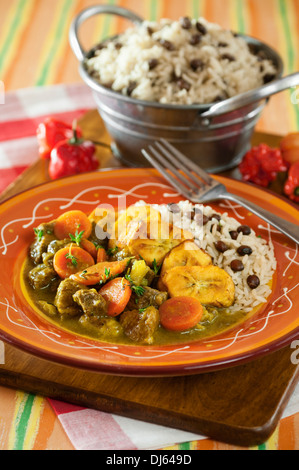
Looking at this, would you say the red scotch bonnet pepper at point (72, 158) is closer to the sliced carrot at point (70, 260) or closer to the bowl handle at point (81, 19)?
the bowl handle at point (81, 19)

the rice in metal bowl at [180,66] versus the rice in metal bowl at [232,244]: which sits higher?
the rice in metal bowl at [180,66]

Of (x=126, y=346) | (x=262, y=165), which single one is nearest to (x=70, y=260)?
(x=126, y=346)

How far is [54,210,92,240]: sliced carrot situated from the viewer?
132 inches

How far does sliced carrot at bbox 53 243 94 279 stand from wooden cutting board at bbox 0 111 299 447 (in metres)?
0.46

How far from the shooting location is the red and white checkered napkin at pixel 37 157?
2576mm

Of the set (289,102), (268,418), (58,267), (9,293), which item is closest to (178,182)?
(58,267)

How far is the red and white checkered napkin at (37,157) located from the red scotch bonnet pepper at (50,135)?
0.54 ft

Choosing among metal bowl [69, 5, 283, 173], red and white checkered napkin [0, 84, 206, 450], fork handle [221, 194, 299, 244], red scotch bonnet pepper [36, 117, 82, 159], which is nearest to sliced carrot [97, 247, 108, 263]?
red and white checkered napkin [0, 84, 206, 450]

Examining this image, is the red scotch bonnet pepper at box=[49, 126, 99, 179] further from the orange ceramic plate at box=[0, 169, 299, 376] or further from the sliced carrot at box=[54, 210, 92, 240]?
the sliced carrot at box=[54, 210, 92, 240]

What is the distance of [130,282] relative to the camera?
2.88 m

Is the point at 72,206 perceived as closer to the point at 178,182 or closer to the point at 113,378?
the point at 178,182

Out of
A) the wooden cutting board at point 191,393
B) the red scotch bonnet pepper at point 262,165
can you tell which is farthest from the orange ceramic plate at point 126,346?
the red scotch bonnet pepper at point 262,165

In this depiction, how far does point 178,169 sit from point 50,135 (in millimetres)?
1294

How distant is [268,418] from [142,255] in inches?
40.4
